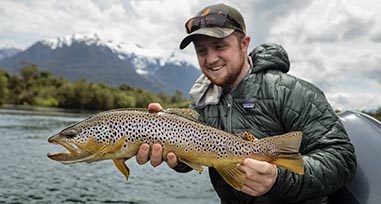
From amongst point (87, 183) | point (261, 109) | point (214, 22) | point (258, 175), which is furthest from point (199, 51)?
point (87, 183)

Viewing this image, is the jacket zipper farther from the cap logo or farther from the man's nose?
the cap logo

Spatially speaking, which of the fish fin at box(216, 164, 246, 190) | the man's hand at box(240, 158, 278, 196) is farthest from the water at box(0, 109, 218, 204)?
the man's hand at box(240, 158, 278, 196)

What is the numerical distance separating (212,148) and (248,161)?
56cm

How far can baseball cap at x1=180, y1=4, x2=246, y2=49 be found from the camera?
12.8 feet

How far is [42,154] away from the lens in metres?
23.5

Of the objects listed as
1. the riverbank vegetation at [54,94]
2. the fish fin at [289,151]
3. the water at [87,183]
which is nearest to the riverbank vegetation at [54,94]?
the riverbank vegetation at [54,94]

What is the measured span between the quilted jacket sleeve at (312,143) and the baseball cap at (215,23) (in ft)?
2.13

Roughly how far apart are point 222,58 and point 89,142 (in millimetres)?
1430

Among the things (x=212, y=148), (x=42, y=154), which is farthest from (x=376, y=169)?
(x=42, y=154)

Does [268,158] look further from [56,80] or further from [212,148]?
[56,80]

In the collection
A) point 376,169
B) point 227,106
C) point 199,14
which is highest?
point 199,14

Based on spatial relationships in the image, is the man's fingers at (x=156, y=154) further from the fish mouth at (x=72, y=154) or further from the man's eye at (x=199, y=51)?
the man's eye at (x=199, y=51)

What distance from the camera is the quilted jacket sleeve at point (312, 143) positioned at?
10.6 ft

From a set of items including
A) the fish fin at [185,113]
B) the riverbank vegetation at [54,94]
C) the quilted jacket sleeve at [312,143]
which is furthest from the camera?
the riverbank vegetation at [54,94]
